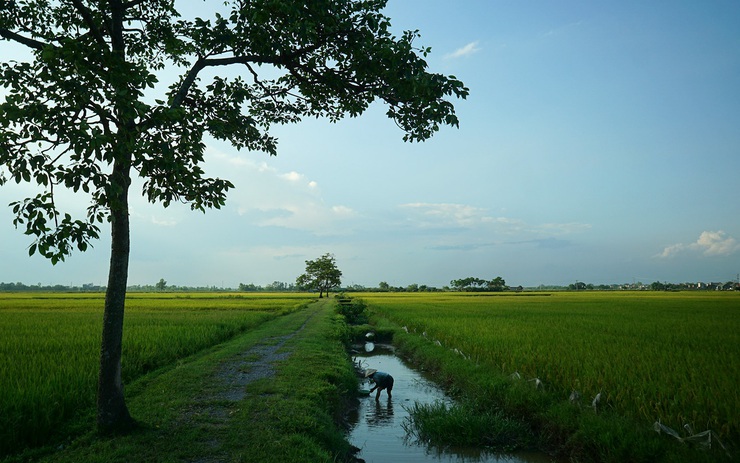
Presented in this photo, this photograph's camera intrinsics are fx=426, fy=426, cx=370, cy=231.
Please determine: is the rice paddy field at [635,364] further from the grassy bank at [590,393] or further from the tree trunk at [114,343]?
the tree trunk at [114,343]

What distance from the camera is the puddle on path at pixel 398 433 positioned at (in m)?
7.24

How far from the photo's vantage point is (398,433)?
8367 mm

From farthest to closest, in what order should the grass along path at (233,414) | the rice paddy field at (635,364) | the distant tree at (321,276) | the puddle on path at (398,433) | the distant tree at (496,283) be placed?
the distant tree at (496,283), the distant tree at (321,276), the puddle on path at (398,433), the rice paddy field at (635,364), the grass along path at (233,414)

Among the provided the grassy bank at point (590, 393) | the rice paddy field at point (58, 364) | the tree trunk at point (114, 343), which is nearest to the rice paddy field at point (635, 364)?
the grassy bank at point (590, 393)

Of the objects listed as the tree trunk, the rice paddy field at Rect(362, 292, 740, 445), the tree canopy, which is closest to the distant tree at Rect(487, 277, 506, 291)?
the tree canopy

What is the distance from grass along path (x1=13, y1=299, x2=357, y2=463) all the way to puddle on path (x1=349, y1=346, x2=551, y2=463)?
571mm

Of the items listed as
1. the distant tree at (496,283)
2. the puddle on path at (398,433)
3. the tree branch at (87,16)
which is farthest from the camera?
the distant tree at (496,283)

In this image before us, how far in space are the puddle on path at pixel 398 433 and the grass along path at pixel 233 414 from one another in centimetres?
57

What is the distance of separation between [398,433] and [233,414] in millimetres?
3187

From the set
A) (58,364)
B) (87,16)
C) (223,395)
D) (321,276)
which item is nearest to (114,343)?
(223,395)

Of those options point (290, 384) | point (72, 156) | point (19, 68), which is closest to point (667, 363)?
point (290, 384)

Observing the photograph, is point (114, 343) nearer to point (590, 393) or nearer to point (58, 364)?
point (58, 364)

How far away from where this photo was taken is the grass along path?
18.7 feet

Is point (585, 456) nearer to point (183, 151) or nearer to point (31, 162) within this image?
point (183, 151)
